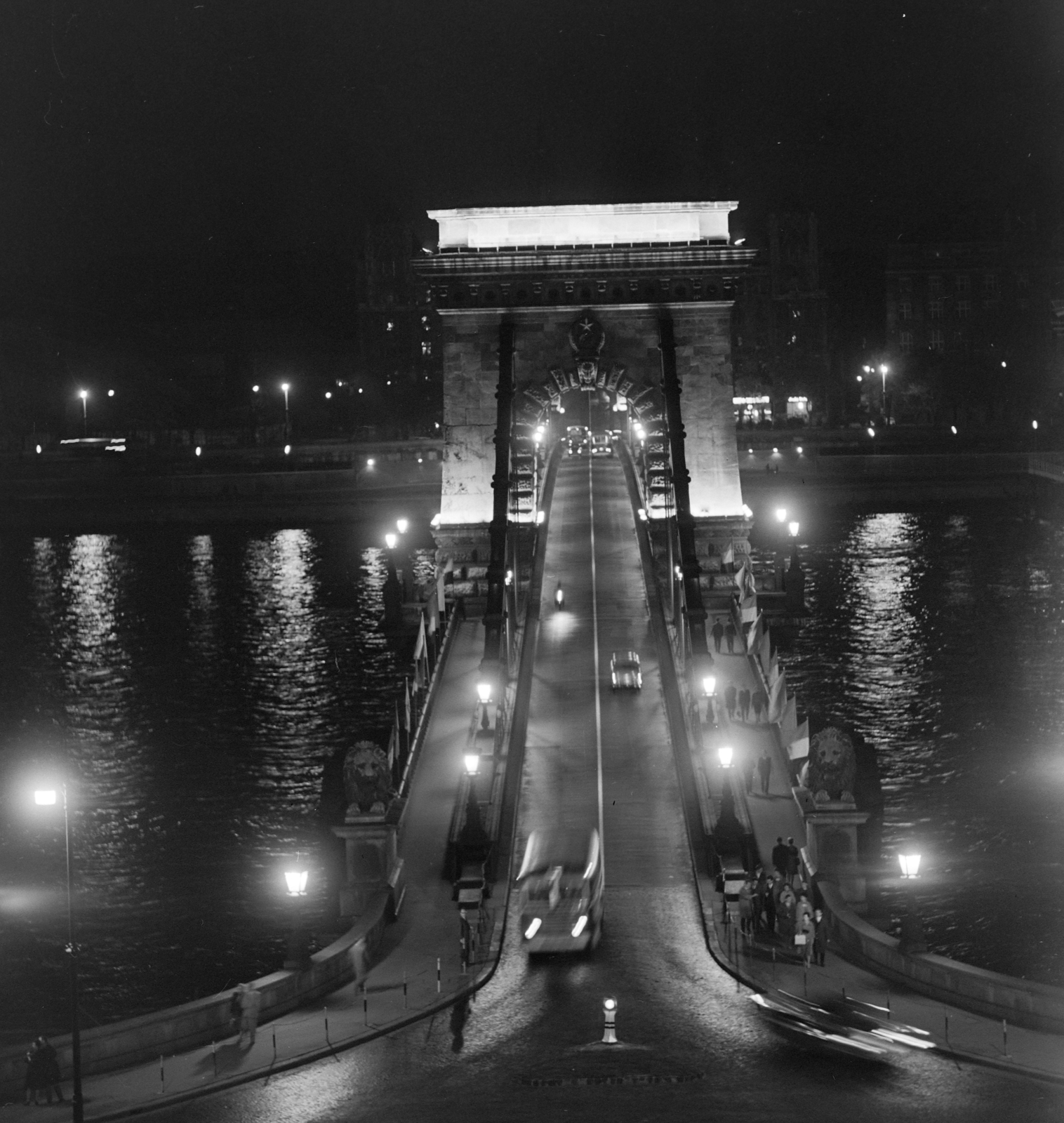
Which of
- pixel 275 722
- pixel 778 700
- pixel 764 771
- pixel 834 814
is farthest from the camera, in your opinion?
pixel 275 722

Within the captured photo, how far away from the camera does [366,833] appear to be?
121 feet

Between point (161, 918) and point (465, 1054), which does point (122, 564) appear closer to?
point (161, 918)

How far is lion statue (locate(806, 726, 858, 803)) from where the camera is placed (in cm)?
3759

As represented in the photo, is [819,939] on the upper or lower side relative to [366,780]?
lower

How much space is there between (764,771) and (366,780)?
10.5m

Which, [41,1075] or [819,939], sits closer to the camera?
[41,1075]

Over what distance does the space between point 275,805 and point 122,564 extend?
59.6 meters

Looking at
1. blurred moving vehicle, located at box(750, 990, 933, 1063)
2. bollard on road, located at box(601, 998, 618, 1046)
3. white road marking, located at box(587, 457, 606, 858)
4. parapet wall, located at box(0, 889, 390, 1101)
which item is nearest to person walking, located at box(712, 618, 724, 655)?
white road marking, located at box(587, 457, 606, 858)

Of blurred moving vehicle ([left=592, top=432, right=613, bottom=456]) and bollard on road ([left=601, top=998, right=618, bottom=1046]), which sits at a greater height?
blurred moving vehicle ([left=592, top=432, right=613, bottom=456])

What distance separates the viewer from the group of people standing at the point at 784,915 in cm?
3319

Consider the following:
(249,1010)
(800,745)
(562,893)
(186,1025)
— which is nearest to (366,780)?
(562,893)

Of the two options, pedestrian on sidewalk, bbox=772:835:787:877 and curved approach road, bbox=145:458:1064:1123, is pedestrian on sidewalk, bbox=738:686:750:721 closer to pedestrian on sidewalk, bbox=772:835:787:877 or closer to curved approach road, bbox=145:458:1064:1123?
curved approach road, bbox=145:458:1064:1123

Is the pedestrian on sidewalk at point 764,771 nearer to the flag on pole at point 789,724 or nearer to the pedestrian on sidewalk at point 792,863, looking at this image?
the flag on pole at point 789,724

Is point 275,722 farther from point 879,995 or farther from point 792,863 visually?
point 879,995
